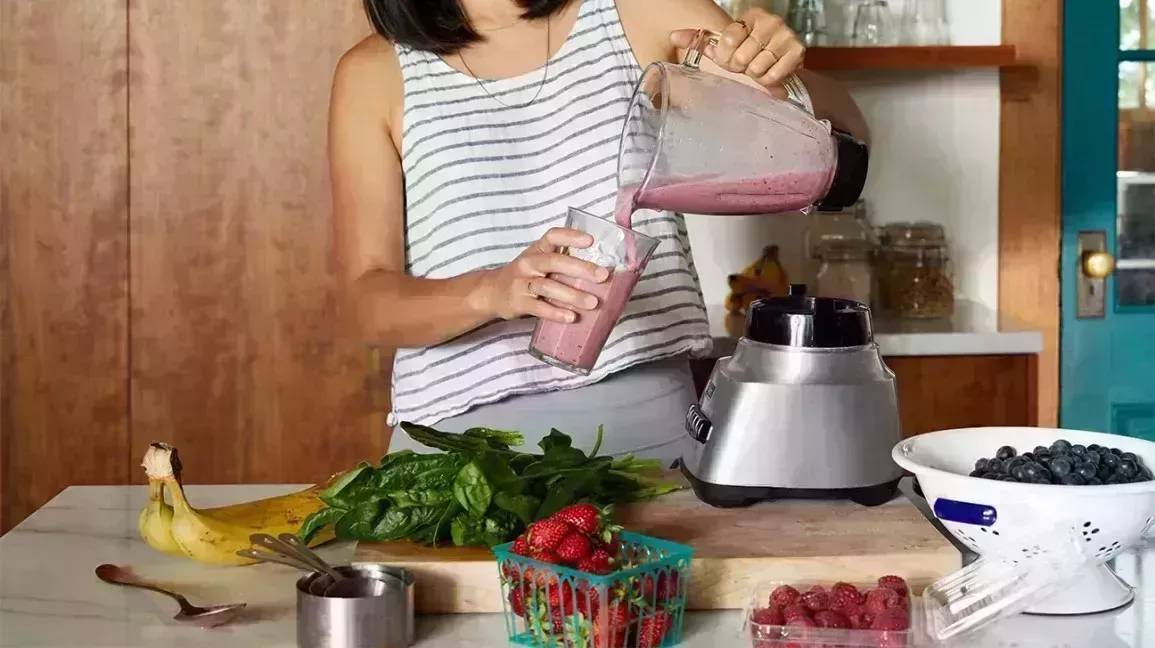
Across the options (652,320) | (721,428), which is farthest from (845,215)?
(721,428)

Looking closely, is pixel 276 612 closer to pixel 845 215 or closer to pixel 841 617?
pixel 841 617

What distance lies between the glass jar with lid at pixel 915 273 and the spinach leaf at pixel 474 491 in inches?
61.5

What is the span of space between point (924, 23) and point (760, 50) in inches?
57.3

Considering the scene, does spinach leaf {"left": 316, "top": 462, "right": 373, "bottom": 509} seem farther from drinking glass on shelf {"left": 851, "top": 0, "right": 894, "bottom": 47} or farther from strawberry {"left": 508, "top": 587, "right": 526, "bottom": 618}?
drinking glass on shelf {"left": 851, "top": 0, "right": 894, "bottom": 47}

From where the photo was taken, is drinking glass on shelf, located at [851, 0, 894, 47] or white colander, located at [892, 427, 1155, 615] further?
drinking glass on shelf, located at [851, 0, 894, 47]

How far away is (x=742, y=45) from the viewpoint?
48.3 inches

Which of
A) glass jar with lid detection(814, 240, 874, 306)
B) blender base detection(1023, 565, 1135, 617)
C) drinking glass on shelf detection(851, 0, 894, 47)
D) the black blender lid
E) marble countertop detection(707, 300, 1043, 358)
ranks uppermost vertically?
drinking glass on shelf detection(851, 0, 894, 47)

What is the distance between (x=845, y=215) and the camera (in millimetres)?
2521

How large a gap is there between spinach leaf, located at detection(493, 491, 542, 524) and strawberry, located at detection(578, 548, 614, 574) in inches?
5.7

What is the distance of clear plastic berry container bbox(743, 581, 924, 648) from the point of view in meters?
0.83

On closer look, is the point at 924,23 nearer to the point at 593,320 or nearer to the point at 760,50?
the point at 760,50

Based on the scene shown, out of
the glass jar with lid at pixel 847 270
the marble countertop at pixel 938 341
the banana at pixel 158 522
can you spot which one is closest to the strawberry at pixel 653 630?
the banana at pixel 158 522

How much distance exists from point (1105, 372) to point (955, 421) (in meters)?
0.57

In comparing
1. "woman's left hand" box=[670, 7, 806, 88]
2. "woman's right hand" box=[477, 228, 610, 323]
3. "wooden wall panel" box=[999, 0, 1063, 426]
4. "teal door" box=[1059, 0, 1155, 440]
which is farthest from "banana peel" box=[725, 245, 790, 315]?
"woman's right hand" box=[477, 228, 610, 323]
